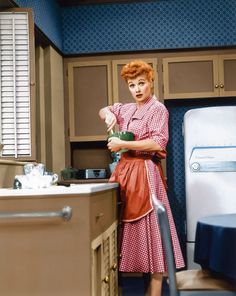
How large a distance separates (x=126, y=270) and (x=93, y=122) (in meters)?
2.23

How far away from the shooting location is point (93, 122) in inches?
183

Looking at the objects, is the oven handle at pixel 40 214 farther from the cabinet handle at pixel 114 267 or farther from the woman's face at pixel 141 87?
the woman's face at pixel 141 87

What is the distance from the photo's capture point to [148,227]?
2635 mm

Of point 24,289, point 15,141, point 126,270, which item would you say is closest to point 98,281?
point 24,289

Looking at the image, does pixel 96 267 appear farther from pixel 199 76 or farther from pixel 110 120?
pixel 199 76

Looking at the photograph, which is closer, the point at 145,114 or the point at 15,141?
the point at 145,114

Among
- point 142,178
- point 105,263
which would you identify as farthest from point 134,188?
point 105,263

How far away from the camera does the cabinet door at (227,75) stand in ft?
15.0

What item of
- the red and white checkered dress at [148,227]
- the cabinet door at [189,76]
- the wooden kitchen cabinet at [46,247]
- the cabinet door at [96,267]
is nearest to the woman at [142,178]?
the red and white checkered dress at [148,227]

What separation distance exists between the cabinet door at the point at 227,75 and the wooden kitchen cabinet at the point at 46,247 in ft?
9.88

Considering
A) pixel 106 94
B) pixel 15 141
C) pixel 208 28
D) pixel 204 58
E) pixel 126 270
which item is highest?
pixel 208 28

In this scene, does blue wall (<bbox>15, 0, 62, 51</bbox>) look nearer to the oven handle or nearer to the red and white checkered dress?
the red and white checkered dress

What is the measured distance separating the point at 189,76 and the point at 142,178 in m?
2.17

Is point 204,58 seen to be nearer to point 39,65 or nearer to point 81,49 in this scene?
point 81,49
